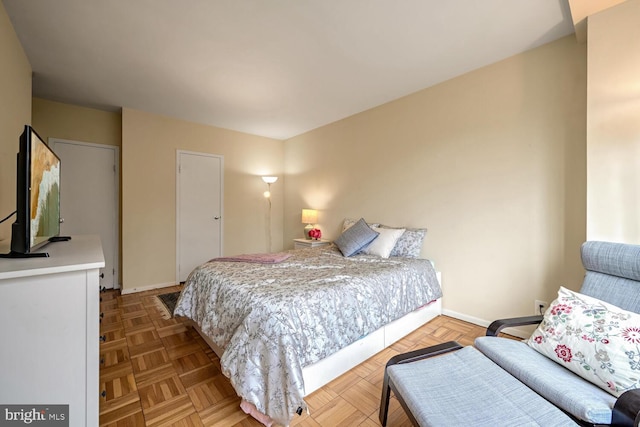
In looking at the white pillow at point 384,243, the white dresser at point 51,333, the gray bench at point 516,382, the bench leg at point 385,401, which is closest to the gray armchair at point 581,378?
the gray bench at point 516,382

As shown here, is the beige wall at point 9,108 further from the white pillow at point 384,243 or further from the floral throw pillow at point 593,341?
the floral throw pillow at point 593,341

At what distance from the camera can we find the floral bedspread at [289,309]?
4.42 feet

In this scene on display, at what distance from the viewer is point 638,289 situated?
1.36 metres

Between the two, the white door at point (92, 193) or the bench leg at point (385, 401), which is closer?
the bench leg at point (385, 401)

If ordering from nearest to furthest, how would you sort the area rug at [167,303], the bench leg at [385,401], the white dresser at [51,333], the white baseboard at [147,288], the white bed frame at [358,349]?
the white dresser at [51,333], the bench leg at [385,401], the white bed frame at [358,349], the area rug at [167,303], the white baseboard at [147,288]

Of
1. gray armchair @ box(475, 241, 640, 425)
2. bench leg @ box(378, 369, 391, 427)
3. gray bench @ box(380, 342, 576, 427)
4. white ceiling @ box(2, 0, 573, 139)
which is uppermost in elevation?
white ceiling @ box(2, 0, 573, 139)

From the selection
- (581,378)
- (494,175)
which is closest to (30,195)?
(581,378)

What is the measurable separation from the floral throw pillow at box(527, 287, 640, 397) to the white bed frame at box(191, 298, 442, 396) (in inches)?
39.4

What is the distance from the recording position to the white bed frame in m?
1.64

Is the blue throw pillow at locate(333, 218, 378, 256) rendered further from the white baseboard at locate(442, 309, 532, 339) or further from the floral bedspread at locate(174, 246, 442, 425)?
the white baseboard at locate(442, 309, 532, 339)

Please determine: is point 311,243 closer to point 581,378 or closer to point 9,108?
point 581,378

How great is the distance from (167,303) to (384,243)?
2725mm

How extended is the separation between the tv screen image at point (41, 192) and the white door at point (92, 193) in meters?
2.34

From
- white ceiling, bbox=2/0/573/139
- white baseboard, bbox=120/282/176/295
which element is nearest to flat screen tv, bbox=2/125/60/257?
white ceiling, bbox=2/0/573/139
